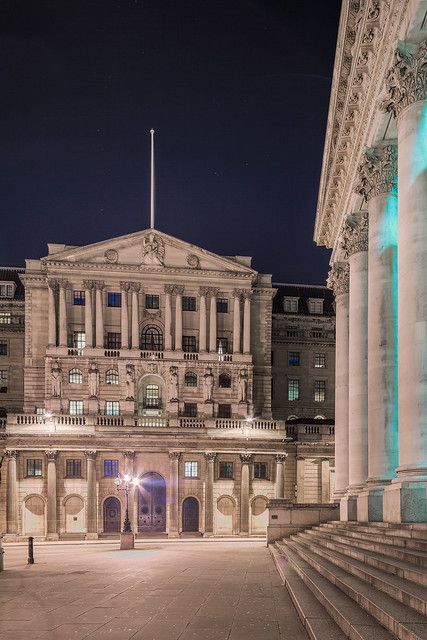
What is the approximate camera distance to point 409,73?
19406 mm

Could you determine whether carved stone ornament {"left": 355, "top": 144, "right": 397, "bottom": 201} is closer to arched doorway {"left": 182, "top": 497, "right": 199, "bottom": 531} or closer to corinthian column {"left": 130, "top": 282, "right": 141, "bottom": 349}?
arched doorway {"left": 182, "top": 497, "right": 199, "bottom": 531}

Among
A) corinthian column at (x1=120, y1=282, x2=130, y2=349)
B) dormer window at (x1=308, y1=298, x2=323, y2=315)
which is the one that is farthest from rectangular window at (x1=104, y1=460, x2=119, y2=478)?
dormer window at (x1=308, y1=298, x2=323, y2=315)

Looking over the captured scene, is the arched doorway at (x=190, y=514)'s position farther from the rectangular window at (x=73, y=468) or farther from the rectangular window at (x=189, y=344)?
the rectangular window at (x=189, y=344)

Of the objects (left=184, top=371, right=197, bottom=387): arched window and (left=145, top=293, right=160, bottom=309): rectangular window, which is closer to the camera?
(left=184, top=371, right=197, bottom=387): arched window

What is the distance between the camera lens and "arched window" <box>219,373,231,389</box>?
77.4 metres

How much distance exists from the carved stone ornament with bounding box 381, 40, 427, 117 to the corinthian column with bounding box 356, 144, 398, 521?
5.96 metres

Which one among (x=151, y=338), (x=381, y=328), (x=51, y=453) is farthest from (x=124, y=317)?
(x=381, y=328)

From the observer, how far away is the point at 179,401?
75.7m

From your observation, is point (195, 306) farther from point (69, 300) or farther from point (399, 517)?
point (399, 517)

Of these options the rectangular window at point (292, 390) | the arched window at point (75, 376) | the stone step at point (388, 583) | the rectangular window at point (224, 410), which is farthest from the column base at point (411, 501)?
the rectangular window at point (292, 390)

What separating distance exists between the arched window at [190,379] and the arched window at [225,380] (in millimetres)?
2819

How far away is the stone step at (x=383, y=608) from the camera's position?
980cm

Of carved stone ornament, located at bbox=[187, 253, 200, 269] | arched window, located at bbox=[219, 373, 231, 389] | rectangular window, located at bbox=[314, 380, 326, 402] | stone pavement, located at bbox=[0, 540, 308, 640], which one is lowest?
stone pavement, located at bbox=[0, 540, 308, 640]

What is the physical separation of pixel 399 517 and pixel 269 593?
13.4ft
